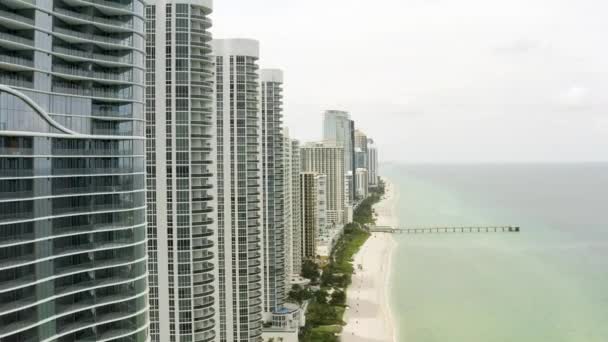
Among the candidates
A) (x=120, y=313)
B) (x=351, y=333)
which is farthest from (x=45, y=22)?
(x=351, y=333)

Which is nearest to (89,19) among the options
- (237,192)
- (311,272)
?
(237,192)

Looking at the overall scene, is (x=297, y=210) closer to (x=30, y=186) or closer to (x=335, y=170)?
(x=335, y=170)

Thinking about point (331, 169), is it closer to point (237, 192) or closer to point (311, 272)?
point (311, 272)

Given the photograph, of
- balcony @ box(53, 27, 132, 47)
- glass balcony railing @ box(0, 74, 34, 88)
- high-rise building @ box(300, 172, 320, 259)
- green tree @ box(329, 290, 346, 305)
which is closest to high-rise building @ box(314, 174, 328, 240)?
high-rise building @ box(300, 172, 320, 259)

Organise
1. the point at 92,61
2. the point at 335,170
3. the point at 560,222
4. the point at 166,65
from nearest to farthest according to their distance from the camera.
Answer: the point at 92,61, the point at 166,65, the point at 335,170, the point at 560,222

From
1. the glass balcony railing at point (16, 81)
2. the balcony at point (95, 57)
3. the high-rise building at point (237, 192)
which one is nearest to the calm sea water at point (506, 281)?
the high-rise building at point (237, 192)

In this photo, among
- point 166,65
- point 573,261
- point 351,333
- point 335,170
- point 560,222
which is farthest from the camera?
point 560,222

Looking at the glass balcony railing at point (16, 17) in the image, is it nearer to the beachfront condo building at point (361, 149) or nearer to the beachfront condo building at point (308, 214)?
the beachfront condo building at point (308, 214)
